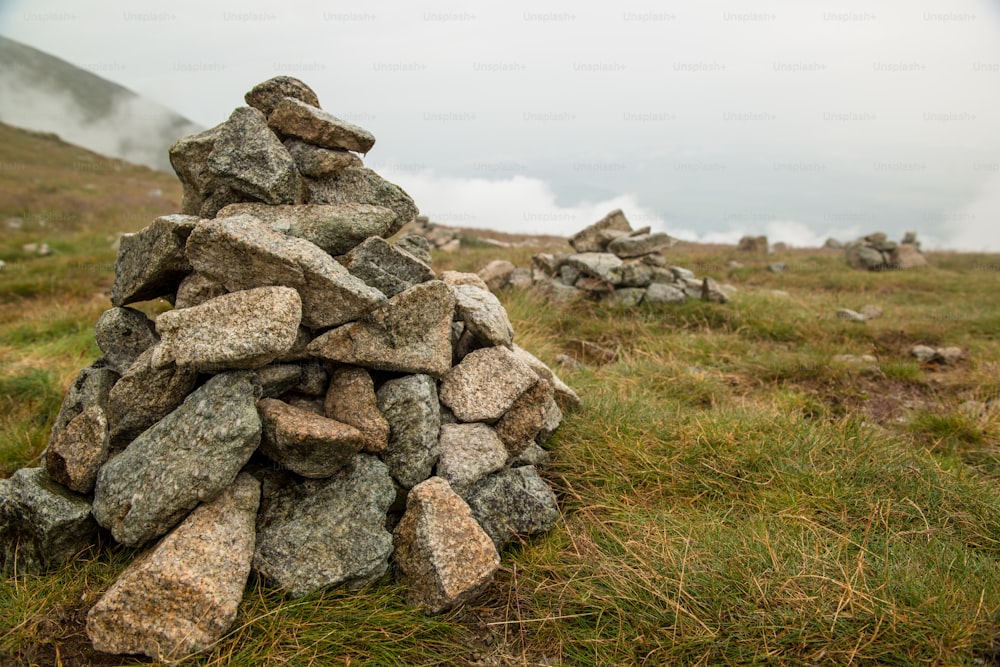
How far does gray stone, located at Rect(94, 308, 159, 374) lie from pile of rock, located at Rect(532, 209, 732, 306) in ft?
25.2

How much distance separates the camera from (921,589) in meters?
3.16

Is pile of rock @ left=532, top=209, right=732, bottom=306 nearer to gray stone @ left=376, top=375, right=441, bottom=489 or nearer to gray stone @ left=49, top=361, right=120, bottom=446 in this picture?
gray stone @ left=376, top=375, right=441, bottom=489

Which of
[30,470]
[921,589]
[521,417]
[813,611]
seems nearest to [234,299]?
[30,470]

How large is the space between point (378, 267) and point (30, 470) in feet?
8.23

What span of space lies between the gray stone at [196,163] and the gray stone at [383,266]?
1.23 m

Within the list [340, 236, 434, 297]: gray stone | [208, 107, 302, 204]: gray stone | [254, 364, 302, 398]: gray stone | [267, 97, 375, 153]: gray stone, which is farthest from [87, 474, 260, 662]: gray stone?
[267, 97, 375, 153]: gray stone

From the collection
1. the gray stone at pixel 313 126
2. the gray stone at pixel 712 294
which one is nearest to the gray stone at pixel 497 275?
the gray stone at pixel 712 294

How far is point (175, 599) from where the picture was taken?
2.96 m

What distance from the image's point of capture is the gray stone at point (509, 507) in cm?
383

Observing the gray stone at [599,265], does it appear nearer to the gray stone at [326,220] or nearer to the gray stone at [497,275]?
the gray stone at [497,275]

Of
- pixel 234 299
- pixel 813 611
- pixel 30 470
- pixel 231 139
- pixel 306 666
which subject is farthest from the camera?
pixel 231 139

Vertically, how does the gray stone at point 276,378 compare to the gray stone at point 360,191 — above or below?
below

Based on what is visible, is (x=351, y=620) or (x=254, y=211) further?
(x=254, y=211)

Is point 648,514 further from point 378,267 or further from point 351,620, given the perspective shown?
point 378,267
